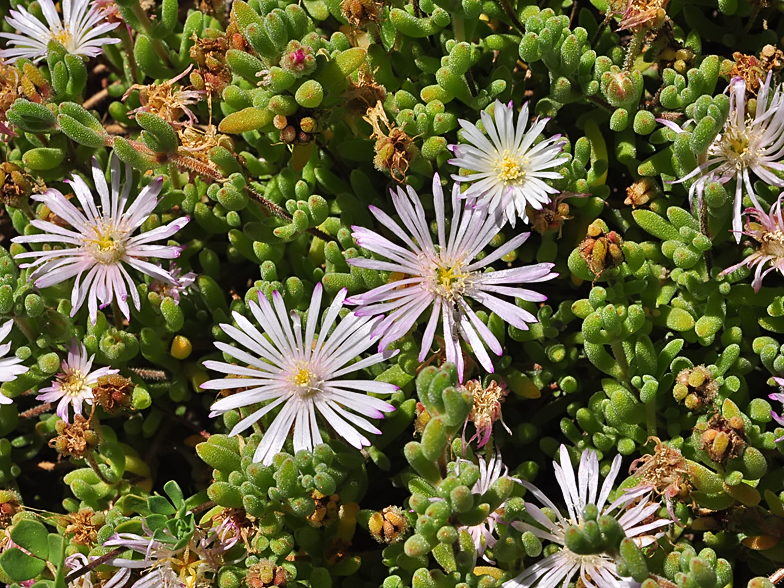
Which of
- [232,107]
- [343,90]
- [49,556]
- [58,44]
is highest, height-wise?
[58,44]

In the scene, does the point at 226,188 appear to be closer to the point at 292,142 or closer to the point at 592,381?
the point at 292,142

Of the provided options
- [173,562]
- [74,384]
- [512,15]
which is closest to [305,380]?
[173,562]

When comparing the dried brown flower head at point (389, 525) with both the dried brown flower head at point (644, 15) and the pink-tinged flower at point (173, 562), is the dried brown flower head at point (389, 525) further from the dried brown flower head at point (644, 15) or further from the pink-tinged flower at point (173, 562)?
the dried brown flower head at point (644, 15)

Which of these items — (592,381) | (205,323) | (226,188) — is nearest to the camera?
(226,188)

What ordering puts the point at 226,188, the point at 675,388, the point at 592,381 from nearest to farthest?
the point at 675,388 → the point at 226,188 → the point at 592,381

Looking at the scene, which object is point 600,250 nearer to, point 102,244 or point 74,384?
point 102,244

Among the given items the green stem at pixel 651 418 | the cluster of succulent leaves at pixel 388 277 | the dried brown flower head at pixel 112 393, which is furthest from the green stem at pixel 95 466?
the green stem at pixel 651 418

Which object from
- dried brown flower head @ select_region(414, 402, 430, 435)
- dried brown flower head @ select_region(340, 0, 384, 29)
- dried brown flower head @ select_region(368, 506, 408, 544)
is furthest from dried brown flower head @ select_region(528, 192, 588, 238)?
dried brown flower head @ select_region(368, 506, 408, 544)

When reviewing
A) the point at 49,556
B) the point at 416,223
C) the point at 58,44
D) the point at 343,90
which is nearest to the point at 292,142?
the point at 343,90
